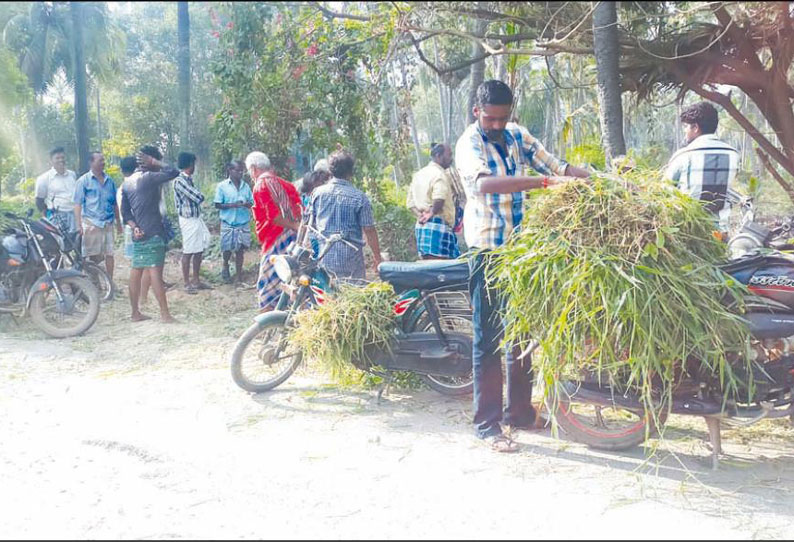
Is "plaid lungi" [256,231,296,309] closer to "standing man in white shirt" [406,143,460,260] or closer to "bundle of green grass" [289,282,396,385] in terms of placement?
"standing man in white shirt" [406,143,460,260]

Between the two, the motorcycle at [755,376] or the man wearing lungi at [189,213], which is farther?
the man wearing lungi at [189,213]

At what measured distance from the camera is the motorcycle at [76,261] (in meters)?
7.86

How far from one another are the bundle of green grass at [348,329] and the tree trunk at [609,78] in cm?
188

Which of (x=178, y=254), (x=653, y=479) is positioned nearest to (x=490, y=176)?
(x=653, y=479)

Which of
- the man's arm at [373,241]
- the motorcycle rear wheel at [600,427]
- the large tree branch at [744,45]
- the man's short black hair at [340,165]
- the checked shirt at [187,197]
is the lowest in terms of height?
the motorcycle rear wheel at [600,427]

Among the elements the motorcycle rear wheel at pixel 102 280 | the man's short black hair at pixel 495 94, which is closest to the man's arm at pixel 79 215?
the motorcycle rear wheel at pixel 102 280

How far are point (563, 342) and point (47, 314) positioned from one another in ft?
19.7

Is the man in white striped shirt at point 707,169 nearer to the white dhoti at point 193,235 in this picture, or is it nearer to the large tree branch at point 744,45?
the large tree branch at point 744,45

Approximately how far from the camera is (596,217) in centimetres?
351

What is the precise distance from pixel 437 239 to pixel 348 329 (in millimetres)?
2174

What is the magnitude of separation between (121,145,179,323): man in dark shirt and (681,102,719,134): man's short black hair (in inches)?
205

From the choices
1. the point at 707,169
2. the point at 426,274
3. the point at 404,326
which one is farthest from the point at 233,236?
the point at 707,169

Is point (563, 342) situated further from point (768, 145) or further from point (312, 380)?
point (768, 145)

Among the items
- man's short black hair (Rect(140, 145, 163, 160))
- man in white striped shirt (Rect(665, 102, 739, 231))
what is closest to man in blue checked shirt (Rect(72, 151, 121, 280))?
man's short black hair (Rect(140, 145, 163, 160))
